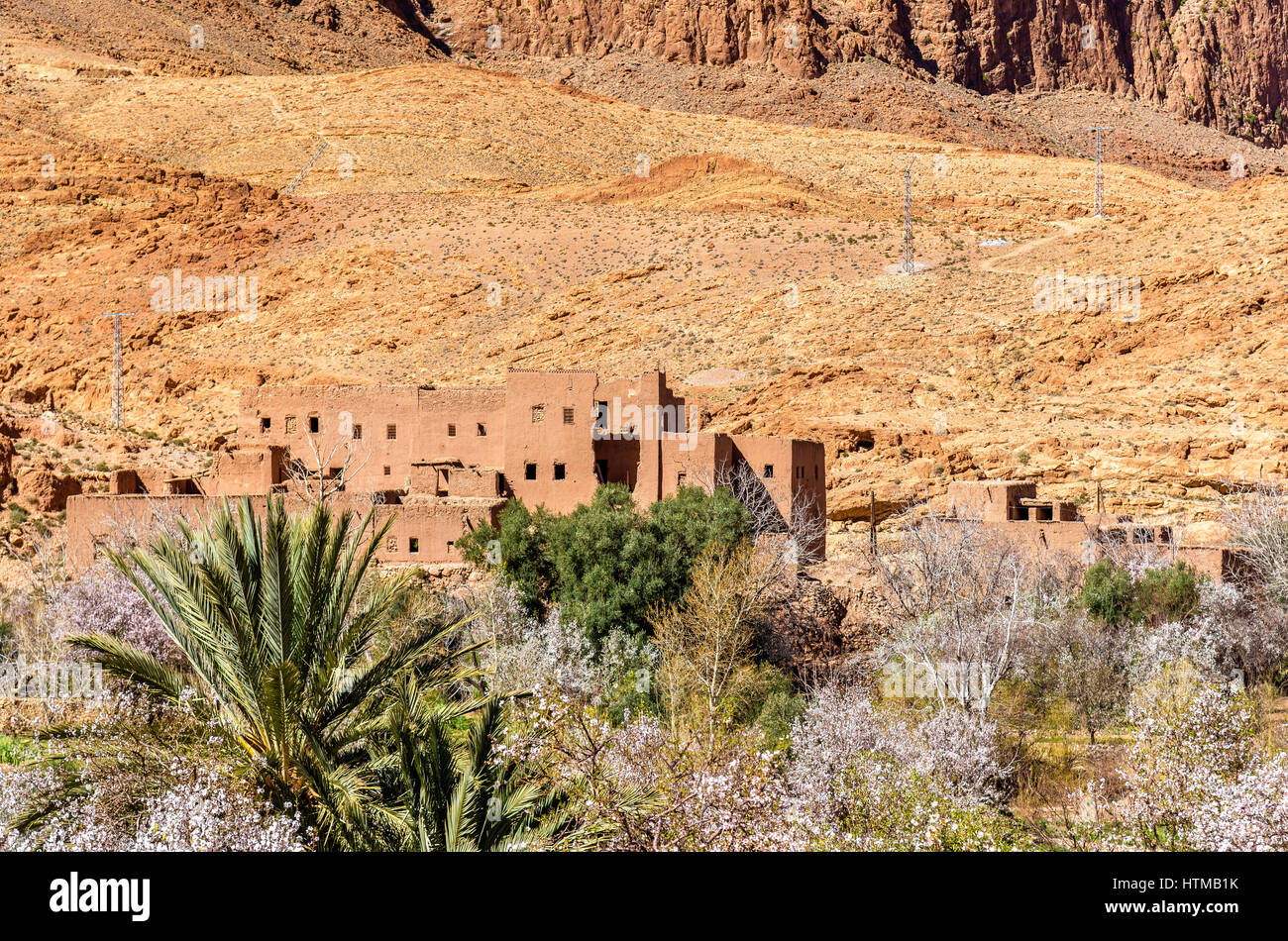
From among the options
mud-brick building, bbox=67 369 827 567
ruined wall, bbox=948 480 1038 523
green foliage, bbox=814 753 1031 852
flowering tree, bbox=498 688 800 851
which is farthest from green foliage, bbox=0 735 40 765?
ruined wall, bbox=948 480 1038 523

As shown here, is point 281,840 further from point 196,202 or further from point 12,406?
point 196,202

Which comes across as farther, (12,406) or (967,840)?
(12,406)

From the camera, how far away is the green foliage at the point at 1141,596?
22453 millimetres

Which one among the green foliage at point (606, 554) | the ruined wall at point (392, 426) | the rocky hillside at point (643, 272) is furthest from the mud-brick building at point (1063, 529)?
the ruined wall at point (392, 426)

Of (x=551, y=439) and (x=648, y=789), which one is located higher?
(x=551, y=439)

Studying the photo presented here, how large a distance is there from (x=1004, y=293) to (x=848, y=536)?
17292 mm

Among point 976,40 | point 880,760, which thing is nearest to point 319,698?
point 880,760

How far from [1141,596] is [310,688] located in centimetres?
1684

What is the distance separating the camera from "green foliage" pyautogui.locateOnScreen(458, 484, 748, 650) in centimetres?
2297

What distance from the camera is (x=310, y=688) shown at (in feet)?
33.7

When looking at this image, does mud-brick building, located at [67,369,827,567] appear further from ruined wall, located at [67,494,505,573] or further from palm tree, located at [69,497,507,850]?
palm tree, located at [69,497,507,850]

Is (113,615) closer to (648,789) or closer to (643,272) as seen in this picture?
(648,789)

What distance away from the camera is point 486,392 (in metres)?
27.5
